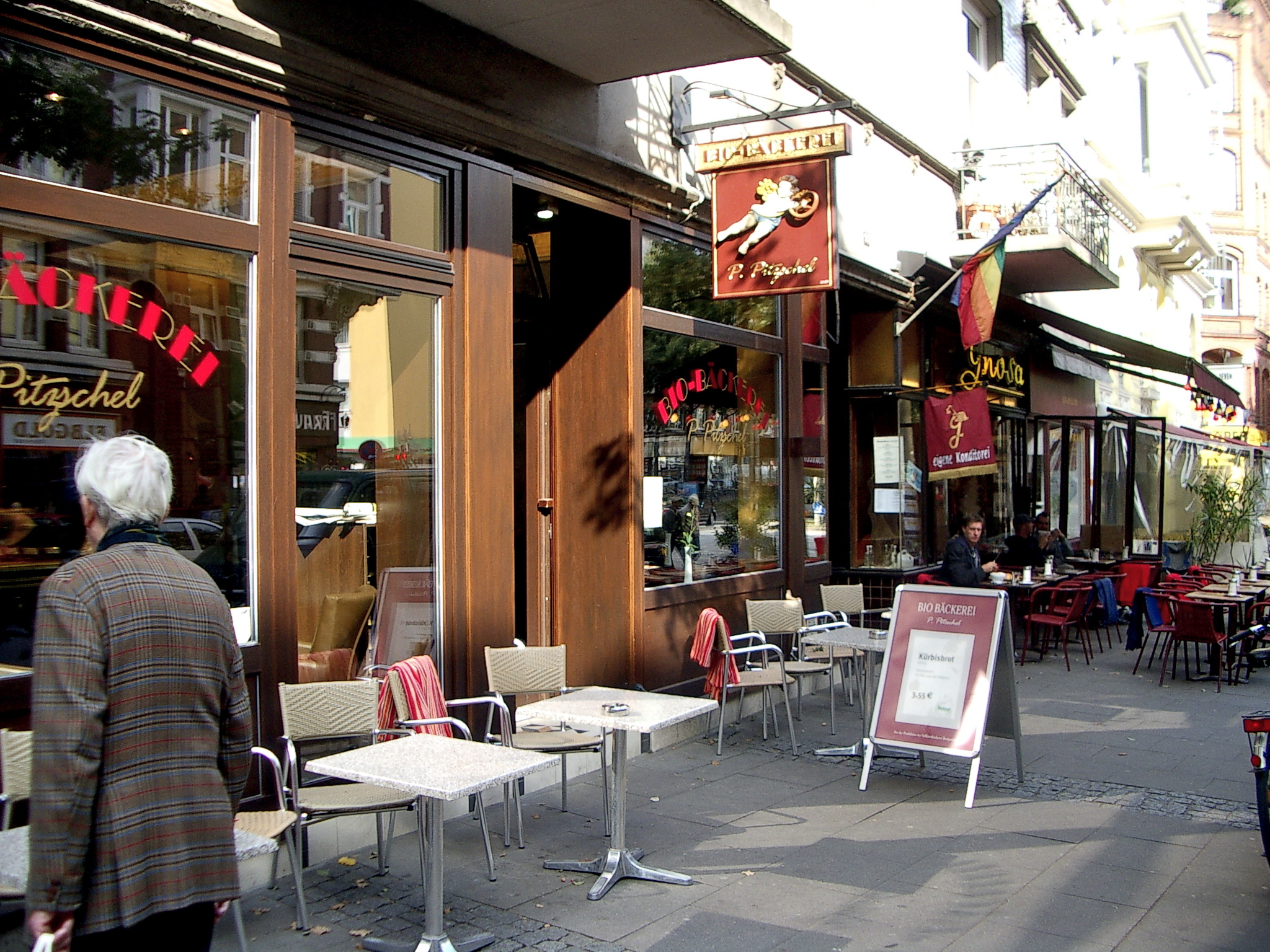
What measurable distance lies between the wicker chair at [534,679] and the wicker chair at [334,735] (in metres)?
0.99

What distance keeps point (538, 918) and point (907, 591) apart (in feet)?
11.3

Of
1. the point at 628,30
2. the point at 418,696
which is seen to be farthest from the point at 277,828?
the point at 628,30

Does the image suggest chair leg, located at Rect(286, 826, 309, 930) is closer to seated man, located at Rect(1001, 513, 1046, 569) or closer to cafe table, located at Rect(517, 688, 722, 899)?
cafe table, located at Rect(517, 688, 722, 899)

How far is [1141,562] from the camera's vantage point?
1541cm

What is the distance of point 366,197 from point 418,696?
2724mm

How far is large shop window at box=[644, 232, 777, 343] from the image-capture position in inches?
342

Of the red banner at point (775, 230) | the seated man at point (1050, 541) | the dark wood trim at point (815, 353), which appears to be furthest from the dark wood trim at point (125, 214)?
the seated man at point (1050, 541)

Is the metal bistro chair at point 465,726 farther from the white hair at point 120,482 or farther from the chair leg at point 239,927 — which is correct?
the white hair at point 120,482

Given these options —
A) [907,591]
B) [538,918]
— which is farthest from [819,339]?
[538,918]

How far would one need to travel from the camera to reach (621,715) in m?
5.32

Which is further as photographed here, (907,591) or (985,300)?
(985,300)

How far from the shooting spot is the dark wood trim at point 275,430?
5492 millimetres

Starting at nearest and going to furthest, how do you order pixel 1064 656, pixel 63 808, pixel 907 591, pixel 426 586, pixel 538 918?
1. pixel 63 808
2. pixel 538 918
3. pixel 426 586
4. pixel 907 591
5. pixel 1064 656

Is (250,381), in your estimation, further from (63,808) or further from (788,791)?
(788,791)
